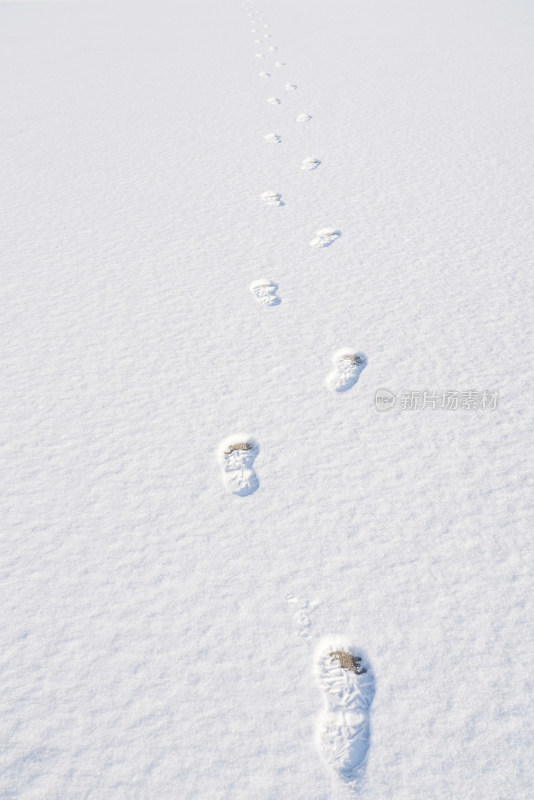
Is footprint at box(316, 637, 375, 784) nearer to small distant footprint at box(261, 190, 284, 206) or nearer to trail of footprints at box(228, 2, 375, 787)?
trail of footprints at box(228, 2, 375, 787)

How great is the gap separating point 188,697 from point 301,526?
0.42 metres

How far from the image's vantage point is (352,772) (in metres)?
0.86

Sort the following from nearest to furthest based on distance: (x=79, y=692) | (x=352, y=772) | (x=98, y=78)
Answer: (x=352, y=772) → (x=79, y=692) → (x=98, y=78)

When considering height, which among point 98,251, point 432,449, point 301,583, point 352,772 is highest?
point 98,251

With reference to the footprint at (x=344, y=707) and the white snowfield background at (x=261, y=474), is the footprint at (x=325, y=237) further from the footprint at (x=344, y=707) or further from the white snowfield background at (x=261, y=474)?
the footprint at (x=344, y=707)

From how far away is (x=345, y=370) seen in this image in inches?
62.2

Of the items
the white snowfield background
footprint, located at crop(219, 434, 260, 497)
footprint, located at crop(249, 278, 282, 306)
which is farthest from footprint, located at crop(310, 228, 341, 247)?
footprint, located at crop(219, 434, 260, 497)

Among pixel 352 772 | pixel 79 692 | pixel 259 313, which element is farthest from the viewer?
pixel 259 313

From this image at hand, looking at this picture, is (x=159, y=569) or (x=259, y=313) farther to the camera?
(x=259, y=313)

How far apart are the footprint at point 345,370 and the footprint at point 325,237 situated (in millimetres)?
760

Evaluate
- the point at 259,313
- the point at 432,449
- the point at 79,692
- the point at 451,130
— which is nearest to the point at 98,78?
the point at 451,130

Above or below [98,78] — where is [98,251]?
below

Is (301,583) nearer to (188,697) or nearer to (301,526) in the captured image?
(301,526)

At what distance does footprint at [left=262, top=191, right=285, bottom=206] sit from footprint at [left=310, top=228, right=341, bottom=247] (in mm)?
397
